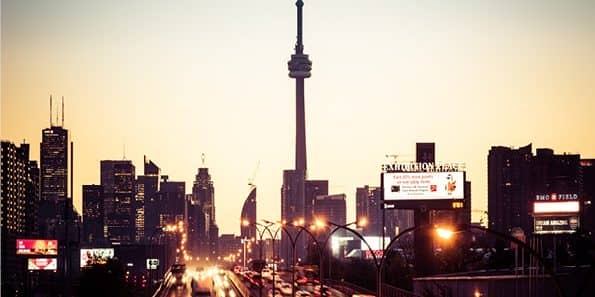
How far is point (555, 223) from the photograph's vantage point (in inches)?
6432

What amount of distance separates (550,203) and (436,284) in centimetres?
5051

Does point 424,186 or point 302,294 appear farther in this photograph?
point 424,186

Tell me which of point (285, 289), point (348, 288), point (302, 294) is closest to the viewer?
point (302, 294)

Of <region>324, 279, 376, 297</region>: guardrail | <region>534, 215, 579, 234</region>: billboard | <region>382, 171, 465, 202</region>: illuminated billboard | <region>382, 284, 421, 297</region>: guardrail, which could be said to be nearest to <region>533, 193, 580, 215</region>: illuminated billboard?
<region>534, 215, 579, 234</region>: billboard

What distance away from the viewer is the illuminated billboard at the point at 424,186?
164 m

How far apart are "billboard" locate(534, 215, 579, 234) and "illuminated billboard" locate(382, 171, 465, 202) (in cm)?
1031

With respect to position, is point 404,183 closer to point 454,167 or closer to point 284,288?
point 454,167

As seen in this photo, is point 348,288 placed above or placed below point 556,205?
below

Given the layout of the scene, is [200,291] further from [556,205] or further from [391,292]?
[556,205]

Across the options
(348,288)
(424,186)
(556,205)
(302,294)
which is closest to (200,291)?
(302,294)

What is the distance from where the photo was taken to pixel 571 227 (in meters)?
162

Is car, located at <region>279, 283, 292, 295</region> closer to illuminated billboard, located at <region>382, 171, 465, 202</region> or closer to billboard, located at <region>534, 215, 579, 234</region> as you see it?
illuminated billboard, located at <region>382, 171, 465, 202</region>

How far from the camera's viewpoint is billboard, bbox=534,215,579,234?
16200 cm

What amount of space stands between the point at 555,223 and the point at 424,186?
17.3 metres
